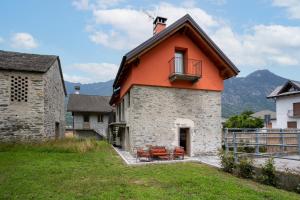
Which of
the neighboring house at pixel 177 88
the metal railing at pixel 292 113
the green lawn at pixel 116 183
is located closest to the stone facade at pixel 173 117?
the neighboring house at pixel 177 88

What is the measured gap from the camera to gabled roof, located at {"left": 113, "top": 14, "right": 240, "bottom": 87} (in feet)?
49.3

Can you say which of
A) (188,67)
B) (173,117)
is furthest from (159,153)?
(188,67)

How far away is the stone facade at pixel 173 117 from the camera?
15758 millimetres

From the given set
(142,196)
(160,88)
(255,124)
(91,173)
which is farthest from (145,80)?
(255,124)

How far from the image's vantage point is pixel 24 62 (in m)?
20.0

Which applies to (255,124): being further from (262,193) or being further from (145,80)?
(262,193)

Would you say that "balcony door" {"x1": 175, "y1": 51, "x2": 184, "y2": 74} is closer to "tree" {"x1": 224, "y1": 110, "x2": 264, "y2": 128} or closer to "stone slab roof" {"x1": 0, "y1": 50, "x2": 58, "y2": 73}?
"stone slab roof" {"x1": 0, "y1": 50, "x2": 58, "y2": 73}

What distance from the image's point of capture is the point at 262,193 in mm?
7629

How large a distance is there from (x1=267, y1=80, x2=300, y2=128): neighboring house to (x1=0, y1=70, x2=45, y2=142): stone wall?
28.5m

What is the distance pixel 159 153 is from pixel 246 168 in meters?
5.49

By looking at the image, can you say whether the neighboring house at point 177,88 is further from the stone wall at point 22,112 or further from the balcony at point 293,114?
the balcony at point 293,114

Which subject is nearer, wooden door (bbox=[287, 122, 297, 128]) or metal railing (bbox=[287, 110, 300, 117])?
metal railing (bbox=[287, 110, 300, 117])

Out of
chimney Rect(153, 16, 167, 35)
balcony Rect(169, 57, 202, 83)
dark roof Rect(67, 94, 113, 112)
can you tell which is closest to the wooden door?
balcony Rect(169, 57, 202, 83)

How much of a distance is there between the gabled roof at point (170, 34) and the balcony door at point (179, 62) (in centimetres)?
182
